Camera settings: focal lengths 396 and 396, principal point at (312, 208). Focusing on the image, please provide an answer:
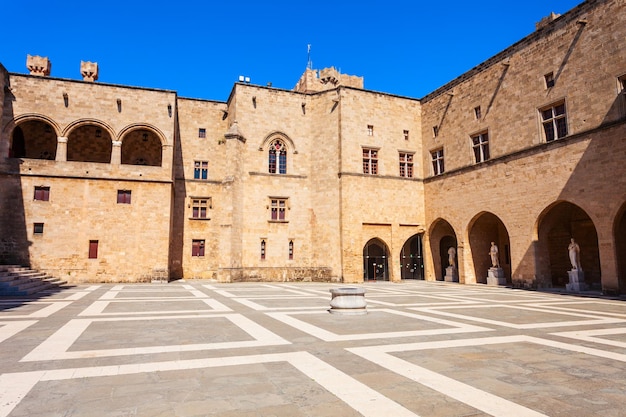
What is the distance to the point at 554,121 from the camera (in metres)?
18.4

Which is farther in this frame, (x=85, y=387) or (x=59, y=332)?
(x=59, y=332)

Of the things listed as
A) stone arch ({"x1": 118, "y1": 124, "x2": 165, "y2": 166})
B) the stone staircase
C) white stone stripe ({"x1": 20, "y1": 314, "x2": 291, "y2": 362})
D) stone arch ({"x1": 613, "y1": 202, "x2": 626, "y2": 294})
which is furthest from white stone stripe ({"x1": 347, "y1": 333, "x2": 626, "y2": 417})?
stone arch ({"x1": 118, "y1": 124, "x2": 165, "y2": 166})

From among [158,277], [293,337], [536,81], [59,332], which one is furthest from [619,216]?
[158,277]

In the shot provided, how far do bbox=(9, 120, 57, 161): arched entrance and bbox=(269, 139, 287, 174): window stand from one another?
1381cm

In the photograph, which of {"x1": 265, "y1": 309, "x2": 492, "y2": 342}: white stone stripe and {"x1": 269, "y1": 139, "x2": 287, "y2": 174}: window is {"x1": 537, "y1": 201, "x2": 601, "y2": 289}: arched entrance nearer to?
{"x1": 265, "y1": 309, "x2": 492, "y2": 342}: white stone stripe

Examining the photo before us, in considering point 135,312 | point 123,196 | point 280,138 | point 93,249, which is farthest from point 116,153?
point 135,312

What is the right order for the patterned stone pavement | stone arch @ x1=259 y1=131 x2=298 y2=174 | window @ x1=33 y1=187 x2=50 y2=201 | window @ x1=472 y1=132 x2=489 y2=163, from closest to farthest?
1. the patterned stone pavement
2. window @ x1=33 y1=187 x2=50 y2=201
3. window @ x1=472 y1=132 x2=489 y2=163
4. stone arch @ x1=259 y1=131 x2=298 y2=174

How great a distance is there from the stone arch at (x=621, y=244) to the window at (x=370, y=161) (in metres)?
13.1

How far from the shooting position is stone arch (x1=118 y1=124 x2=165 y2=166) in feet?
88.2

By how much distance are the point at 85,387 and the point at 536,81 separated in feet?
70.6

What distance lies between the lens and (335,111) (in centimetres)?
2562

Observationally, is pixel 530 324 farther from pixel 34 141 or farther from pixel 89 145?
pixel 34 141

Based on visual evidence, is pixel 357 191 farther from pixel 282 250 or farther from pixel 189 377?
pixel 189 377

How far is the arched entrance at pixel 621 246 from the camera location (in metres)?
15.7
